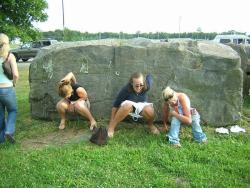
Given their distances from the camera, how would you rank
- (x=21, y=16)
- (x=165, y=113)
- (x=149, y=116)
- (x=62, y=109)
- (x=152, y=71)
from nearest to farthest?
(x=149, y=116) < (x=165, y=113) < (x=62, y=109) < (x=152, y=71) < (x=21, y=16)

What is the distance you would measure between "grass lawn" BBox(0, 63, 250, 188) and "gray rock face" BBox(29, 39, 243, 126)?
22.9 inches

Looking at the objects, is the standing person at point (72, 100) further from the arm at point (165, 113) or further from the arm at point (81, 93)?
the arm at point (165, 113)

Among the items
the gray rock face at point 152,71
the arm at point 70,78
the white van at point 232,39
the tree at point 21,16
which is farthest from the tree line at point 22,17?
the white van at point 232,39

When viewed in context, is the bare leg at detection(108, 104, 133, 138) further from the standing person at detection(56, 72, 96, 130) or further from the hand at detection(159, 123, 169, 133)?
the hand at detection(159, 123, 169, 133)

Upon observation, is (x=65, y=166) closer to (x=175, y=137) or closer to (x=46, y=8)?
(x=175, y=137)

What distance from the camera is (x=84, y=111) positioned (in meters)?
6.80

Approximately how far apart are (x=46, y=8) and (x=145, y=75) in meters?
Result: 12.3

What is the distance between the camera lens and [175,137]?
598 centimetres

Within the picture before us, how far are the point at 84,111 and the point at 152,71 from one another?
4.35 ft

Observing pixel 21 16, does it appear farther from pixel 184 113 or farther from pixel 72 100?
pixel 184 113

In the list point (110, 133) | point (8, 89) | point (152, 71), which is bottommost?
point (110, 133)

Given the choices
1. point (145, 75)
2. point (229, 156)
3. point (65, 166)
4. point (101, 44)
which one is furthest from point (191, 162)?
point (101, 44)

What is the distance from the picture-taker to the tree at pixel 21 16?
1655 centimetres

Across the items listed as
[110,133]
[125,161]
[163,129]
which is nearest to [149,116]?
[163,129]
